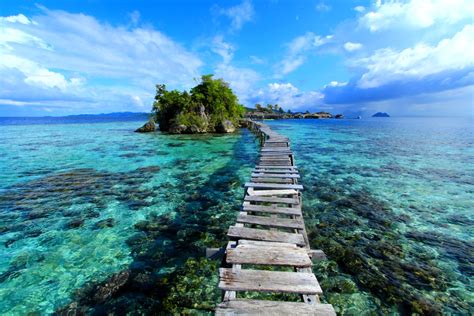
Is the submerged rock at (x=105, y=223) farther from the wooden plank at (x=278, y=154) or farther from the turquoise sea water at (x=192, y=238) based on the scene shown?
the wooden plank at (x=278, y=154)

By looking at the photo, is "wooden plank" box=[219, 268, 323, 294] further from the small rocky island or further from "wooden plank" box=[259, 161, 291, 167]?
the small rocky island

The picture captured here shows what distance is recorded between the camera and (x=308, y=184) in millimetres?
12984

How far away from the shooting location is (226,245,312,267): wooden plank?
14.0ft

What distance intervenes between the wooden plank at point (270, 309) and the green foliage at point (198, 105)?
37.6 m

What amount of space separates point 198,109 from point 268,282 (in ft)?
128

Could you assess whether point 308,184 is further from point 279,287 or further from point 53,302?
point 53,302

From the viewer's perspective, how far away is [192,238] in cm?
759

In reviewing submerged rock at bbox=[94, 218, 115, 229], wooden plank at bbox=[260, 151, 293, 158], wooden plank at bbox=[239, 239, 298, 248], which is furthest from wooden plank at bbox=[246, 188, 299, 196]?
wooden plank at bbox=[260, 151, 293, 158]

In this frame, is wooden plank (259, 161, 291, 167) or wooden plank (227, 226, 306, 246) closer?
wooden plank (227, 226, 306, 246)

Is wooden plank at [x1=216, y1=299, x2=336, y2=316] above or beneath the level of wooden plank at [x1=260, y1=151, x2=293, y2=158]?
beneath

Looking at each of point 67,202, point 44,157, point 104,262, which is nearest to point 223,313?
point 104,262

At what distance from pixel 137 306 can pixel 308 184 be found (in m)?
10.3

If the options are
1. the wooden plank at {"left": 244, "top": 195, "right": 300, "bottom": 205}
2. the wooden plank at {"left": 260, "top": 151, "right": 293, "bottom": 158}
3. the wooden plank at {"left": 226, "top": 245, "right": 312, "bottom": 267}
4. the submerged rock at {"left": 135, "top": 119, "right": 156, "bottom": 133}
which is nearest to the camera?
the wooden plank at {"left": 226, "top": 245, "right": 312, "bottom": 267}

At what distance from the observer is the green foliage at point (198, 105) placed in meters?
40.2
